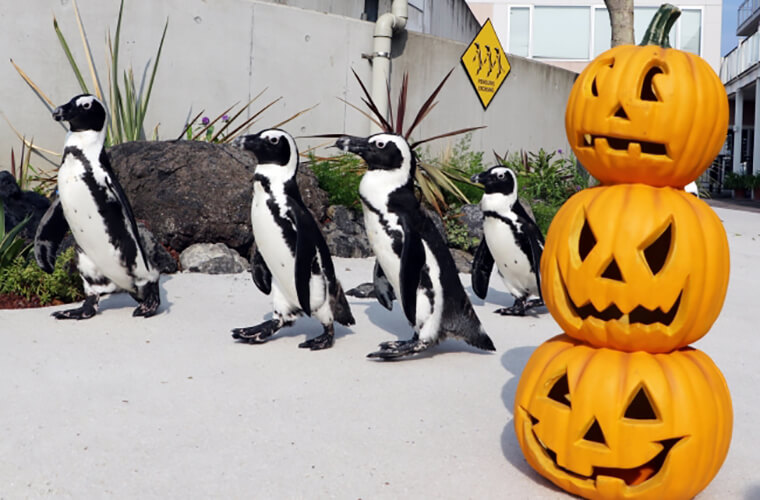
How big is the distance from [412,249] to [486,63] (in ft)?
27.5

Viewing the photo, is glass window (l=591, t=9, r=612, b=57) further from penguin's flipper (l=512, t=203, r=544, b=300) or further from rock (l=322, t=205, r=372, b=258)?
penguin's flipper (l=512, t=203, r=544, b=300)

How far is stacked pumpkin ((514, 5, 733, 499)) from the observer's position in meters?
2.26

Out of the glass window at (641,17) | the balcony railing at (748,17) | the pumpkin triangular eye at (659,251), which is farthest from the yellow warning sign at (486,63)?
the balcony railing at (748,17)

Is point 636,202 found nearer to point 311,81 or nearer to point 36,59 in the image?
point 36,59

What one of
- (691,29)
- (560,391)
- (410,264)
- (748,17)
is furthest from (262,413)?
(748,17)

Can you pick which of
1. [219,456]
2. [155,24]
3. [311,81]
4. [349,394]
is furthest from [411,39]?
[219,456]

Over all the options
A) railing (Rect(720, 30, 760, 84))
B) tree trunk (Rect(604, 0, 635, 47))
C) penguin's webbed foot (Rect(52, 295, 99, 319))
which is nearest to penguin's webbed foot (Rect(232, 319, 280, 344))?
penguin's webbed foot (Rect(52, 295, 99, 319))

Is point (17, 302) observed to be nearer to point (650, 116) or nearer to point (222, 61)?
point (650, 116)

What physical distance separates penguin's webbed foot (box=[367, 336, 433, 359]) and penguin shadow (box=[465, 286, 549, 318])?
1631 mm

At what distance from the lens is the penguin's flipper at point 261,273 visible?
4.42 metres

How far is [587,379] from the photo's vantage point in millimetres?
2336

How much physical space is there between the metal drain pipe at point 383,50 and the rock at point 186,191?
322 centimetres

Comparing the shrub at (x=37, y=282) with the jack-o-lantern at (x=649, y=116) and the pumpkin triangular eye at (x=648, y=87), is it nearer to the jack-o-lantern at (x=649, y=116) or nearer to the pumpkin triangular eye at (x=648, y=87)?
the jack-o-lantern at (x=649, y=116)

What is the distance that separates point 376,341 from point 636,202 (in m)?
2.35
